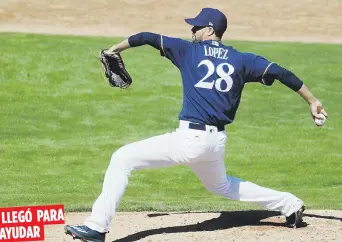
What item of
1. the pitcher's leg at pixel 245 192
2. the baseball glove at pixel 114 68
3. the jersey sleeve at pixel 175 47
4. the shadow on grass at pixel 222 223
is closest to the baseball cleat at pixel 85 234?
the shadow on grass at pixel 222 223

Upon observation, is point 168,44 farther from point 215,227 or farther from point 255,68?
point 215,227

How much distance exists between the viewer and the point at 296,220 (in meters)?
7.84

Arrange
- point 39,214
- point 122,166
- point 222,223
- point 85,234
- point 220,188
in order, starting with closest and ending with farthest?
point 85,234, point 122,166, point 220,188, point 222,223, point 39,214

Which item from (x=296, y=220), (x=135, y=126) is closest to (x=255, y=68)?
(x=296, y=220)

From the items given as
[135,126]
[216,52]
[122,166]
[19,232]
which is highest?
[216,52]

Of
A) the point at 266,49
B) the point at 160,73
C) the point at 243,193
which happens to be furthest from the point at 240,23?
the point at 243,193

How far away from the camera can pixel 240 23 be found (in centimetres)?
2359

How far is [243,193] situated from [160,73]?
10.6 metres

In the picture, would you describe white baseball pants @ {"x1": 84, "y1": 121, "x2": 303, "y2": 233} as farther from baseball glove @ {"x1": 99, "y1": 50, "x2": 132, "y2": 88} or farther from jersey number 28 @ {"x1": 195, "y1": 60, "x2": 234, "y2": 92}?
baseball glove @ {"x1": 99, "y1": 50, "x2": 132, "y2": 88}

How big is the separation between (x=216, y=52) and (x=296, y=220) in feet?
5.63

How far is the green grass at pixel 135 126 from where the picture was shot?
12188 millimetres

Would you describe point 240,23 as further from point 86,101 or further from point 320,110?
point 320,110

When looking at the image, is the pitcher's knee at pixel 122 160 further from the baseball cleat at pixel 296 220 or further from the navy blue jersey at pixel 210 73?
the baseball cleat at pixel 296 220

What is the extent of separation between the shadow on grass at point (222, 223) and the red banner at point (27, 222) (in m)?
0.81
